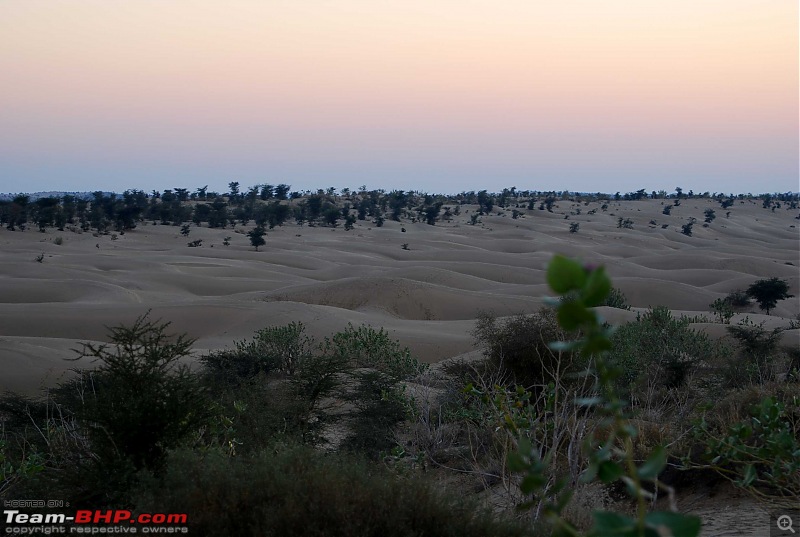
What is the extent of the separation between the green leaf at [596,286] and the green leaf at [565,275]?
0.05ft

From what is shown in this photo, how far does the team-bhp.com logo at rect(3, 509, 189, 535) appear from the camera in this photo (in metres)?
4.22

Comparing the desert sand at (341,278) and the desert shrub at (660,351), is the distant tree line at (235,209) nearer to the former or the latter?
the desert sand at (341,278)

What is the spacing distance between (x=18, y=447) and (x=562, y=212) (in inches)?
3620

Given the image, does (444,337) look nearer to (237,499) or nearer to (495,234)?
(237,499)

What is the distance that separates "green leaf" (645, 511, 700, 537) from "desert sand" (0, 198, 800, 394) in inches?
640

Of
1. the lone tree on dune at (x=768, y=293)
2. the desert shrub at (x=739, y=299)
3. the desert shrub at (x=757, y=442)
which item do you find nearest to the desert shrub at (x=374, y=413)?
the desert shrub at (x=757, y=442)

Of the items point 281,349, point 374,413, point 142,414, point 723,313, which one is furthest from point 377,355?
point 723,313

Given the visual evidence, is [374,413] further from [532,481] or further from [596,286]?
[596,286]

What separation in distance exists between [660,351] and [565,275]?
51.2 ft

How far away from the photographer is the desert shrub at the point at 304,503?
4098 millimetres

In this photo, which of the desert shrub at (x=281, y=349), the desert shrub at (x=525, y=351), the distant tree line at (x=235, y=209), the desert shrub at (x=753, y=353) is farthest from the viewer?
the distant tree line at (x=235, y=209)

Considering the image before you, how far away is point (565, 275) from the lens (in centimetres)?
147

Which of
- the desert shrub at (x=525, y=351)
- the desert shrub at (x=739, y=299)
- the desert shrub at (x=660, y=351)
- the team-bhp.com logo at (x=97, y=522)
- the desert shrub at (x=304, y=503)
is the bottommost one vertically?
the desert shrub at (x=739, y=299)

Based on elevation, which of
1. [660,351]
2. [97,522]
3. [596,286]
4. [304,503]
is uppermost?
[596,286]
